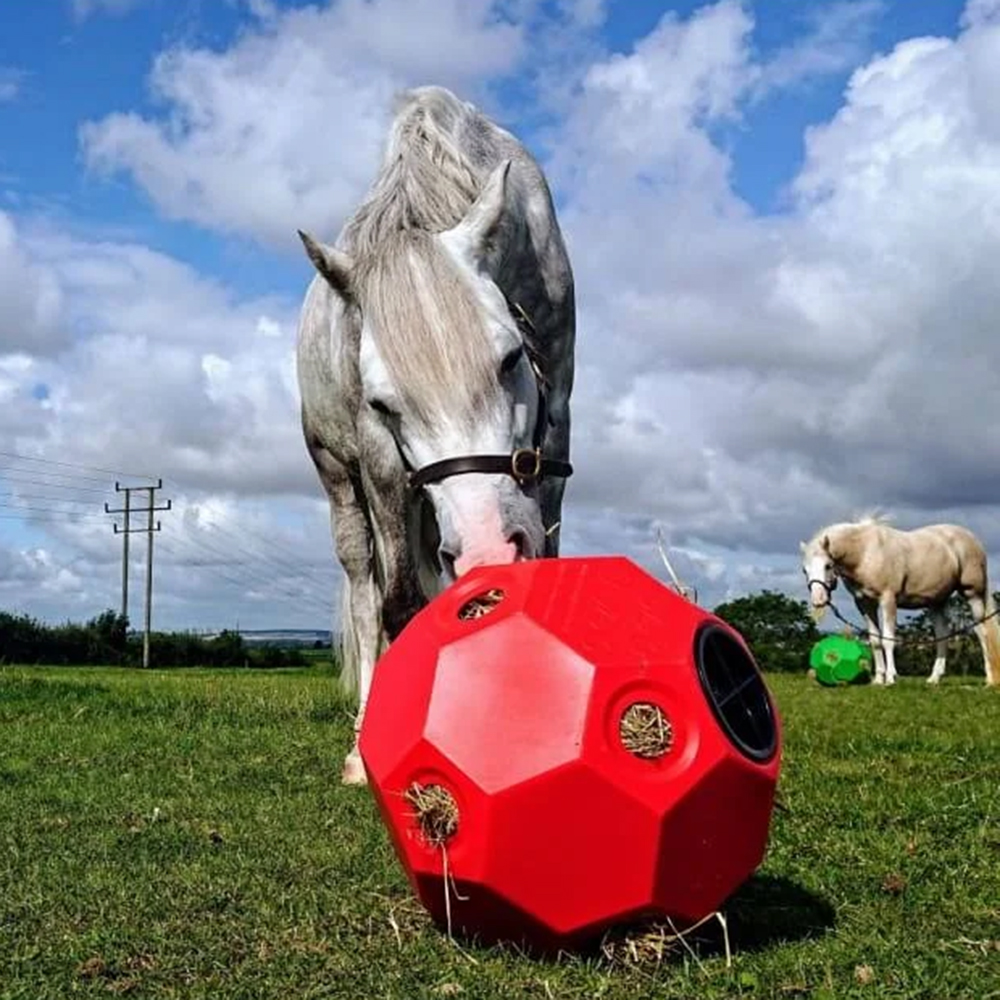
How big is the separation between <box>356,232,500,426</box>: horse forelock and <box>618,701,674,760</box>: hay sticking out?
5.82 feet

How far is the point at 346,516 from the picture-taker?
698 centimetres

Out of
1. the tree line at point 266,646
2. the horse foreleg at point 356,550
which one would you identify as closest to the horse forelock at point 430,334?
the horse foreleg at point 356,550

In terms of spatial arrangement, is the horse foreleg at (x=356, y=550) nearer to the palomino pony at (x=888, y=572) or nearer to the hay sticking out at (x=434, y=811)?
the hay sticking out at (x=434, y=811)

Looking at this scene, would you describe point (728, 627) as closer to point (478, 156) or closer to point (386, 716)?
point (386, 716)

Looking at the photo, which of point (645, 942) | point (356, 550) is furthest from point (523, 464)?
point (356, 550)

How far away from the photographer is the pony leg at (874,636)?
20484 millimetres

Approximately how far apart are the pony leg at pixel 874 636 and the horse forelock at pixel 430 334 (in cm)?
1646

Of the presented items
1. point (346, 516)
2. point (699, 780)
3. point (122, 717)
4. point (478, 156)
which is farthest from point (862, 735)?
point (699, 780)

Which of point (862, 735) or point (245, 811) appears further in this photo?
point (862, 735)

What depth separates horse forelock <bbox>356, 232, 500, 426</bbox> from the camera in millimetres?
4594

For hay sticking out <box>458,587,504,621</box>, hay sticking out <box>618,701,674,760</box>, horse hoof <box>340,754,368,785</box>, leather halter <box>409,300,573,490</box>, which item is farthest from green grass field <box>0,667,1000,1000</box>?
leather halter <box>409,300,573,490</box>

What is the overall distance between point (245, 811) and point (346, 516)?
1.94 metres

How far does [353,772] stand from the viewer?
6.36m

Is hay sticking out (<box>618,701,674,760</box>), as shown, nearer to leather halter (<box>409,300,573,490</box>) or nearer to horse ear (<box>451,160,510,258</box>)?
leather halter (<box>409,300,573,490</box>)
